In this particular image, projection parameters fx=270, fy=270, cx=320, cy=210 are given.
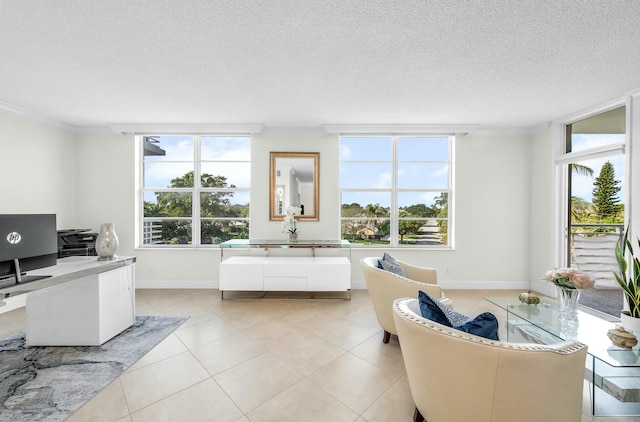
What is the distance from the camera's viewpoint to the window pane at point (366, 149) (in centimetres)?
452

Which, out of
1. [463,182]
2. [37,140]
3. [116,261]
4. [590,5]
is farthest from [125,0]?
[463,182]

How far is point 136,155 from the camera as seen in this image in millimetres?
4406

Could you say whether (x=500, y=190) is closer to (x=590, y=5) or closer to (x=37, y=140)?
(x=590, y=5)

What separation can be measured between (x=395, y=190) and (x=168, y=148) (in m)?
3.86

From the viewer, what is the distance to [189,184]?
452 centimetres

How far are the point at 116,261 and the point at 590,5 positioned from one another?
4260 millimetres

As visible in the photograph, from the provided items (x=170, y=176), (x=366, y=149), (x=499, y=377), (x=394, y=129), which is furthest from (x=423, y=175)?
(x=170, y=176)

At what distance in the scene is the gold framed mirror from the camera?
4.38m

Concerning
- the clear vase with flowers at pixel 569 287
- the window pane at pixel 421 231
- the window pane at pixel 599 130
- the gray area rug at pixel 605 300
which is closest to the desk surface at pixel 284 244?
the window pane at pixel 421 231

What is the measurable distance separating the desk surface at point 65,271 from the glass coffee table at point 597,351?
12.2 feet

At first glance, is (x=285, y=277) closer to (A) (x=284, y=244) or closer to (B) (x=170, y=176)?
(A) (x=284, y=244)

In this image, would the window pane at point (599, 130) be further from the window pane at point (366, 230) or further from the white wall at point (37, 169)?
the white wall at point (37, 169)

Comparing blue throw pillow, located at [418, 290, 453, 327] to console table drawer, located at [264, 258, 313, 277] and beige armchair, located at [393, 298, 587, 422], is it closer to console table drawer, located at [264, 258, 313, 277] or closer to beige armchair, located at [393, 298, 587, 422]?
beige armchair, located at [393, 298, 587, 422]

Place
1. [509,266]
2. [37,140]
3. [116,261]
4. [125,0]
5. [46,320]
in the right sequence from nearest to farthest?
[125,0] < [46,320] < [116,261] < [37,140] < [509,266]
